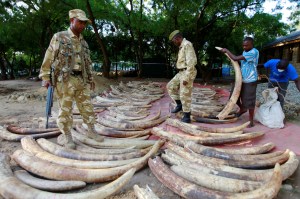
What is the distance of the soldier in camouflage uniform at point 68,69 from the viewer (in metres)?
3.12

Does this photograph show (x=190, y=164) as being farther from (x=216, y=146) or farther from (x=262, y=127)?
(x=262, y=127)

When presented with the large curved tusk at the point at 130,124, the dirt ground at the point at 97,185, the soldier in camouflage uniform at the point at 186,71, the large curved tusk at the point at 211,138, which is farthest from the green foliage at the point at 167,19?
the large curved tusk at the point at 211,138

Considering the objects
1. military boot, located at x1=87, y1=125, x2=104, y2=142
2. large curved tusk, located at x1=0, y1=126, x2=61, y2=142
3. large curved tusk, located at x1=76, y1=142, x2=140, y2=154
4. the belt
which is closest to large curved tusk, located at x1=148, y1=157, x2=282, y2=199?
large curved tusk, located at x1=76, y1=142, x2=140, y2=154

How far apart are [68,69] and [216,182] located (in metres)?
2.14

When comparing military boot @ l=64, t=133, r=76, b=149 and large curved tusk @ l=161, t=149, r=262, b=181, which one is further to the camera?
military boot @ l=64, t=133, r=76, b=149

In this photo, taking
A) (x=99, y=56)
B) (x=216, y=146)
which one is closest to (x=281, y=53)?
(x=99, y=56)

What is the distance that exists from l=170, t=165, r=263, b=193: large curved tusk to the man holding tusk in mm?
1987

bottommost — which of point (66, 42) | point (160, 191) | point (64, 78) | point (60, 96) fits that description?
point (160, 191)

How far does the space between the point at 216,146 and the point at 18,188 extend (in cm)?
220

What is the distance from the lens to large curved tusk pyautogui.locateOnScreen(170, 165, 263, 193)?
2145 millimetres

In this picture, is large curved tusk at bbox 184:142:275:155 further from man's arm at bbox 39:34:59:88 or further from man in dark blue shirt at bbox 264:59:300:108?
man's arm at bbox 39:34:59:88

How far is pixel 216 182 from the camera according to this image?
2230mm

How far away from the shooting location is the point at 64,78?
3.17 metres

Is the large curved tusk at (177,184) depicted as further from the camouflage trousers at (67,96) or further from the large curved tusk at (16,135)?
the large curved tusk at (16,135)
